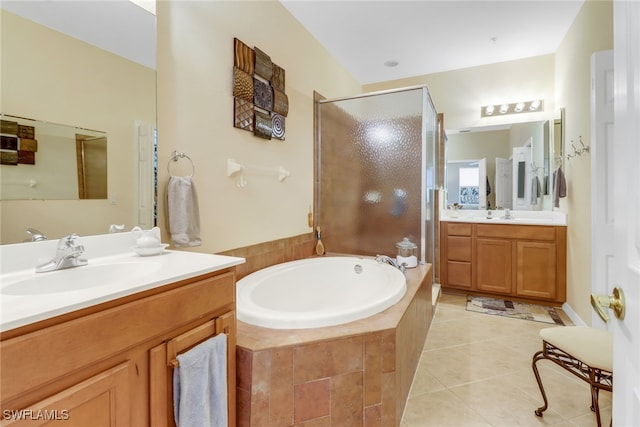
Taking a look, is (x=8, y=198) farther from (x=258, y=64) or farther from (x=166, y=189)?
(x=258, y=64)

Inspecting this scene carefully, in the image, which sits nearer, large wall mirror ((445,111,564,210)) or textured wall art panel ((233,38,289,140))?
textured wall art panel ((233,38,289,140))

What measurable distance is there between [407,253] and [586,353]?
4.51 feet

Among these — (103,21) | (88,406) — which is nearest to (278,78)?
(103,21)

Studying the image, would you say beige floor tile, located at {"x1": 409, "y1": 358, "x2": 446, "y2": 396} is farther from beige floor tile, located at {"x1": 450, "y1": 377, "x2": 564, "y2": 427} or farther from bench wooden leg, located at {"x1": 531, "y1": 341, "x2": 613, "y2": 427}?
bench wooden leg, located at {"x1": 531, "y1": 341, "x2": 613, "y2": 427}

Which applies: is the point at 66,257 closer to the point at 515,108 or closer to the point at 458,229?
the point at 458,229

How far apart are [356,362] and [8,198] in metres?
1.45

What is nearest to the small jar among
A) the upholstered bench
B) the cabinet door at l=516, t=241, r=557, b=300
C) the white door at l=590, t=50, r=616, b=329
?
the upholstered bench

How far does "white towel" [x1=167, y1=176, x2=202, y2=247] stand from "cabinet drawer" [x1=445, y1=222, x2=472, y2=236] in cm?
285

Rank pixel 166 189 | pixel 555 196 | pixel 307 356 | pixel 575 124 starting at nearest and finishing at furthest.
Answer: pixel 307 356, pixel 166 189, pixel 575 124, pixel 555 196

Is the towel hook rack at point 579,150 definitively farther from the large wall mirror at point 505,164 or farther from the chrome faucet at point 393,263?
the chrome faucet at point 393,263

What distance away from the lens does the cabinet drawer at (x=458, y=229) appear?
339cm

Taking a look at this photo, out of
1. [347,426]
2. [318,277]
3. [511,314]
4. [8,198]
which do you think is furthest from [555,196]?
[8,198]

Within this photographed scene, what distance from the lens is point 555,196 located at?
2922 mm

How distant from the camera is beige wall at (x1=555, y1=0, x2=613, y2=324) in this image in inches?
89.7
